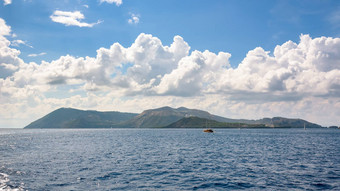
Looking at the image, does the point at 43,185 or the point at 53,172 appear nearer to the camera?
the point at 43,185

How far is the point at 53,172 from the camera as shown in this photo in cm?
4728

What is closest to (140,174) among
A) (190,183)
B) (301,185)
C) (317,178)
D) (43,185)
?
(190,183)

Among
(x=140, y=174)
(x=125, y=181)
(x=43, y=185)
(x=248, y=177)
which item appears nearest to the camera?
(x=43, y=185)

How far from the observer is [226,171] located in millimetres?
48938

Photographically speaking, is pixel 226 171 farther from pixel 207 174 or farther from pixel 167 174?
pixel 167 174

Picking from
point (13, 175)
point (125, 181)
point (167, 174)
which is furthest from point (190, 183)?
point (13, 175)

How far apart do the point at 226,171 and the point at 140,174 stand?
1727 centimetres

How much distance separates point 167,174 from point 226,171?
12.3 metres

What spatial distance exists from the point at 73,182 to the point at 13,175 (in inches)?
553

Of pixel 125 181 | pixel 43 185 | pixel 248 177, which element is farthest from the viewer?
pixel 248 177

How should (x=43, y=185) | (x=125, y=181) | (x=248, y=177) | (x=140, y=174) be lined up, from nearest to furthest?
(x=43, y=185)
(x=125, y=181)
(x=248, y=177)
(x=140, y=174)

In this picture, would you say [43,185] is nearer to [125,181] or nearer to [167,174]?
[125,181]

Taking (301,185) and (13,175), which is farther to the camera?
(13,175)

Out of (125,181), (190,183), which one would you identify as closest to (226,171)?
(190,183)
